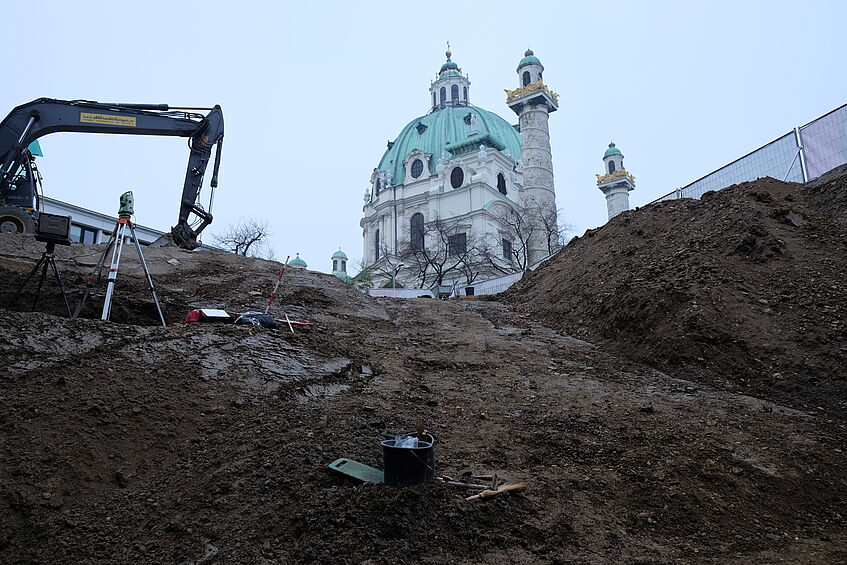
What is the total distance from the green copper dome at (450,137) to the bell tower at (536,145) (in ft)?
21.1

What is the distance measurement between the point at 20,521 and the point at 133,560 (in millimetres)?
879

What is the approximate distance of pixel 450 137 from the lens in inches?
2012

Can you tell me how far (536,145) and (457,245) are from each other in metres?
9.96

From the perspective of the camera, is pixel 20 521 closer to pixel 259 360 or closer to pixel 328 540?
pixel 328 540

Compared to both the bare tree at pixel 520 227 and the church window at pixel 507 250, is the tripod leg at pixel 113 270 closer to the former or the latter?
the bare tree at pixel 520 227

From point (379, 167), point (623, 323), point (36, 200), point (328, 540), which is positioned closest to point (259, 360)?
point (328, 540)

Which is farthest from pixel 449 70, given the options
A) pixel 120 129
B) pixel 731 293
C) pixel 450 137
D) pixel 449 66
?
pixel 731 293

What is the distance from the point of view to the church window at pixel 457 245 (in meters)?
36.6

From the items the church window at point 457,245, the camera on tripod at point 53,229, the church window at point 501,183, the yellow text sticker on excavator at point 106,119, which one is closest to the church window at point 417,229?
the church window at point 457,245

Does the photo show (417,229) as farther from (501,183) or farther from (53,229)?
(53,229)

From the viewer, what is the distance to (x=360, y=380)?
640 centimetres

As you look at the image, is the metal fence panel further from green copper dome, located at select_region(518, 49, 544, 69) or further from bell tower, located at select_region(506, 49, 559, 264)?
green copper dome, located at select_region(518, 49, 544, 69)

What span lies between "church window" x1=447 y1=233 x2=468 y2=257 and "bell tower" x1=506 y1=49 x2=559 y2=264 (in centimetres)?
473

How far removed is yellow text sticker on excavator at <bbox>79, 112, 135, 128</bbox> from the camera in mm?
12586
